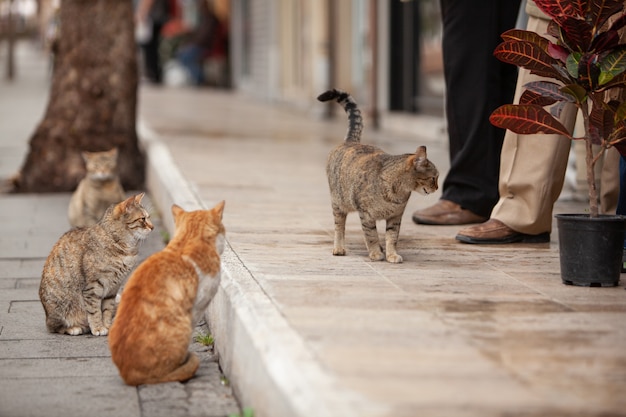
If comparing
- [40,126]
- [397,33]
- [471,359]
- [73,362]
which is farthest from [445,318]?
[397,33]

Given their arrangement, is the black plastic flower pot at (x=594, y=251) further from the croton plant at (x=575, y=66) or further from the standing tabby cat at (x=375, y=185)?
the standing tabby cat at (x=375, y=185)

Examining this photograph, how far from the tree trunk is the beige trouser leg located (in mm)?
4961

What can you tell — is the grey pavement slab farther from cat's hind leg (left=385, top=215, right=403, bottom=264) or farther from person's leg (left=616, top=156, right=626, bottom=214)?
person's leg (left=616, top=156, right=626, bottom=214)

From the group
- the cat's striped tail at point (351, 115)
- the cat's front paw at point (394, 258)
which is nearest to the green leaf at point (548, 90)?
the cat's front paw at point (394, 258)

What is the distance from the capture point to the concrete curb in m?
2.78

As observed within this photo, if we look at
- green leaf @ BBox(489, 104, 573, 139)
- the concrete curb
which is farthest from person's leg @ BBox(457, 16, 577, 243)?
the concrete curb

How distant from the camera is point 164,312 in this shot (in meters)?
3.64

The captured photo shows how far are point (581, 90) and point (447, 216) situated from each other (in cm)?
181

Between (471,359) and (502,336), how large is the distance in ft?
1.06

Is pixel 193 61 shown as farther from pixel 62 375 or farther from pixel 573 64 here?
pixel 62 375

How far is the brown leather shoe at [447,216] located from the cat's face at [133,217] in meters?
1.75

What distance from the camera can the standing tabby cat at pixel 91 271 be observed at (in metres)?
4.62

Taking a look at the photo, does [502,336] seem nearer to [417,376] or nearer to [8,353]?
[417,376]

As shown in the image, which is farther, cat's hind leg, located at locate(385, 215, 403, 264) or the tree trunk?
the tree trunk
